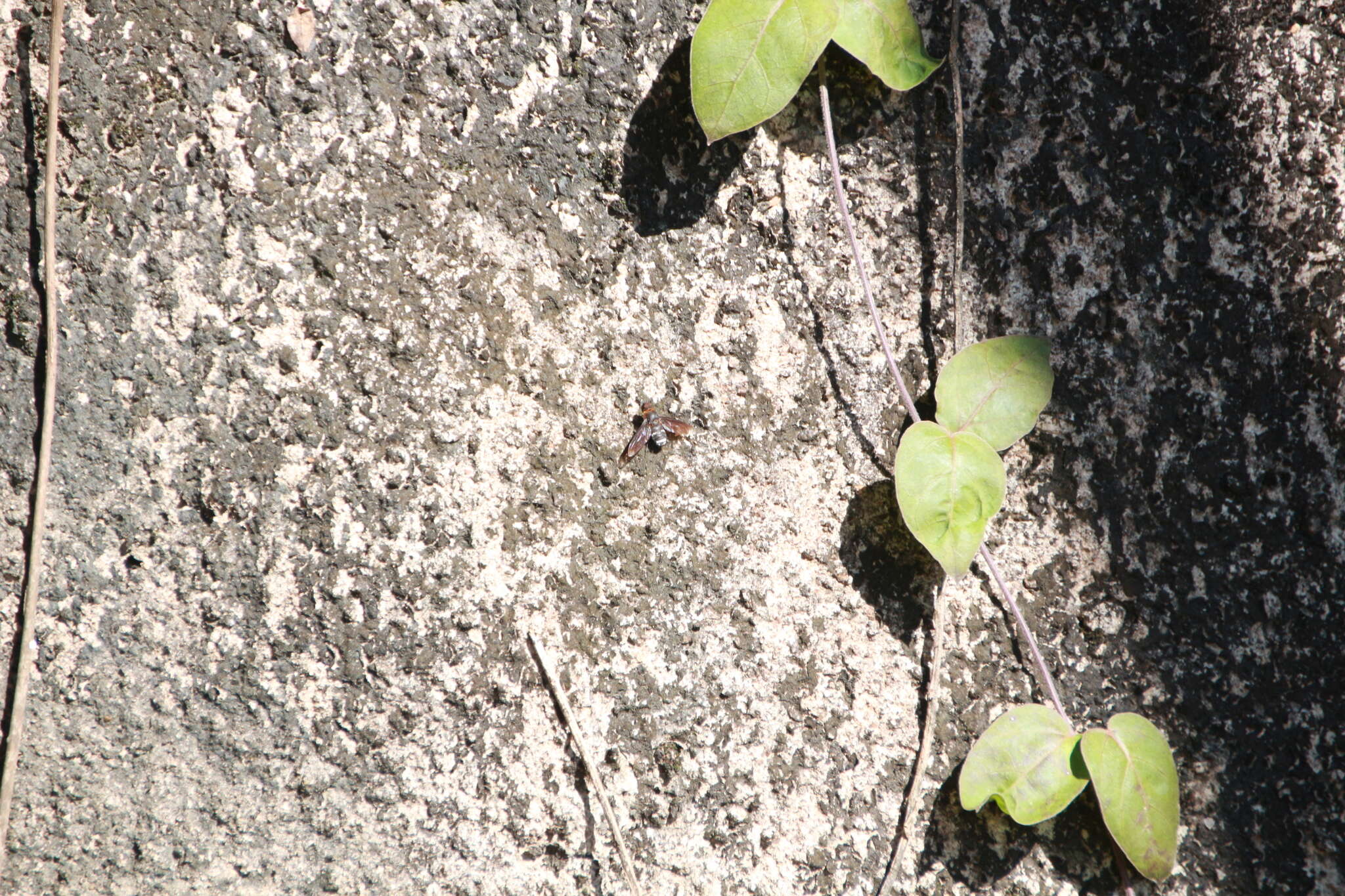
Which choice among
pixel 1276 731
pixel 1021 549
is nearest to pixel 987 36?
pixel 1021 549

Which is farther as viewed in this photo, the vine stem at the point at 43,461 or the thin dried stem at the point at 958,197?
the thin dried stem at the point at 958,197

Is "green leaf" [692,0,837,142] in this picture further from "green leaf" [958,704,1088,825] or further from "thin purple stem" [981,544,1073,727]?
"green leaf" [958,704,1088,825]

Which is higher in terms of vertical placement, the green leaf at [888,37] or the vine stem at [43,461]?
the green leaf at [888,37]

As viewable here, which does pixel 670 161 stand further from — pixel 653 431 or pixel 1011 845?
pixel 1011 845

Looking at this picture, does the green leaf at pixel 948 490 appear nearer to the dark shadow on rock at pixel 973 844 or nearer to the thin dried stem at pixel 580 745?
the dark shadow on rock at pixel 973 844

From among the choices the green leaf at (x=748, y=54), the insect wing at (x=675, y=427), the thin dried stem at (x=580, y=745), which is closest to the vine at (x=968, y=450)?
the green leaf at (x=748, y=54)

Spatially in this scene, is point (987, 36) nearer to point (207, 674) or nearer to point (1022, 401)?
point (1022, 401)
